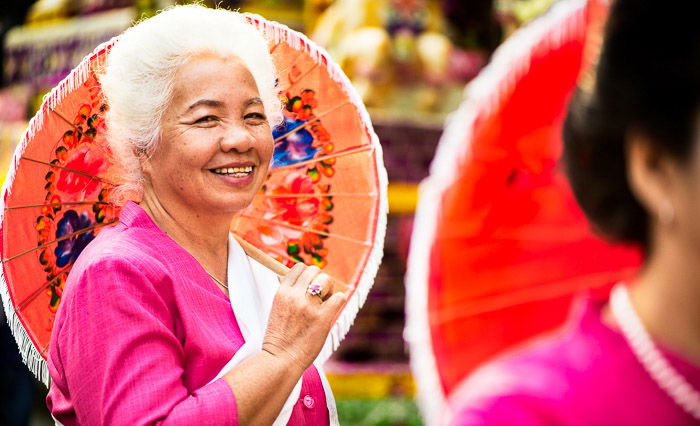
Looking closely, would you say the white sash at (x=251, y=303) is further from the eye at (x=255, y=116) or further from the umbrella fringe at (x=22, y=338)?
the umbrella fringe at (x=22, y=338)

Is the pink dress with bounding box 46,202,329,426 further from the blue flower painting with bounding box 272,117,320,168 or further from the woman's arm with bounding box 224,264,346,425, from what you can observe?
the blue flower painting with bounding box 272,117,320,168

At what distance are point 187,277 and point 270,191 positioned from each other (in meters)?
0.66

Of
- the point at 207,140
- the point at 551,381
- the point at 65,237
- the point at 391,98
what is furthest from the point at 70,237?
the point at 391,98

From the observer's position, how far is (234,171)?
1906mm

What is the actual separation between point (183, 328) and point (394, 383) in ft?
11.4

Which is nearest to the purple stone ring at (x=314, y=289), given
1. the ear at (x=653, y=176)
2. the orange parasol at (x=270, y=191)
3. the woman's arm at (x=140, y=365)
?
the woman's arm at (x=140, y=365)

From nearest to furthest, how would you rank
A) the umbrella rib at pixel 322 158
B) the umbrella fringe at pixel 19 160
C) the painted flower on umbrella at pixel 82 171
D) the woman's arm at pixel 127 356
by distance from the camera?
the woman's arm at pixel 127 356 → the umbrella fringe at pixel 19 160 → the painted flower on umbrella at pixel 82 171 → the umbrella rib at pixel 322 158

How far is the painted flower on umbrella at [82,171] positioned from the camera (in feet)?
7.13

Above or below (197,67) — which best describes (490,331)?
below

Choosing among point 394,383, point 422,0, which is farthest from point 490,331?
point 422,0

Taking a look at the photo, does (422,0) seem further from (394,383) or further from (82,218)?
(82,218)

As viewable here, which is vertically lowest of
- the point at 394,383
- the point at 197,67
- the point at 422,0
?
the point at 394,383

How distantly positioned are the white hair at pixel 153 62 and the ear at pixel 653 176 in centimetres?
109

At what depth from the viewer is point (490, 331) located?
1.20 meters
